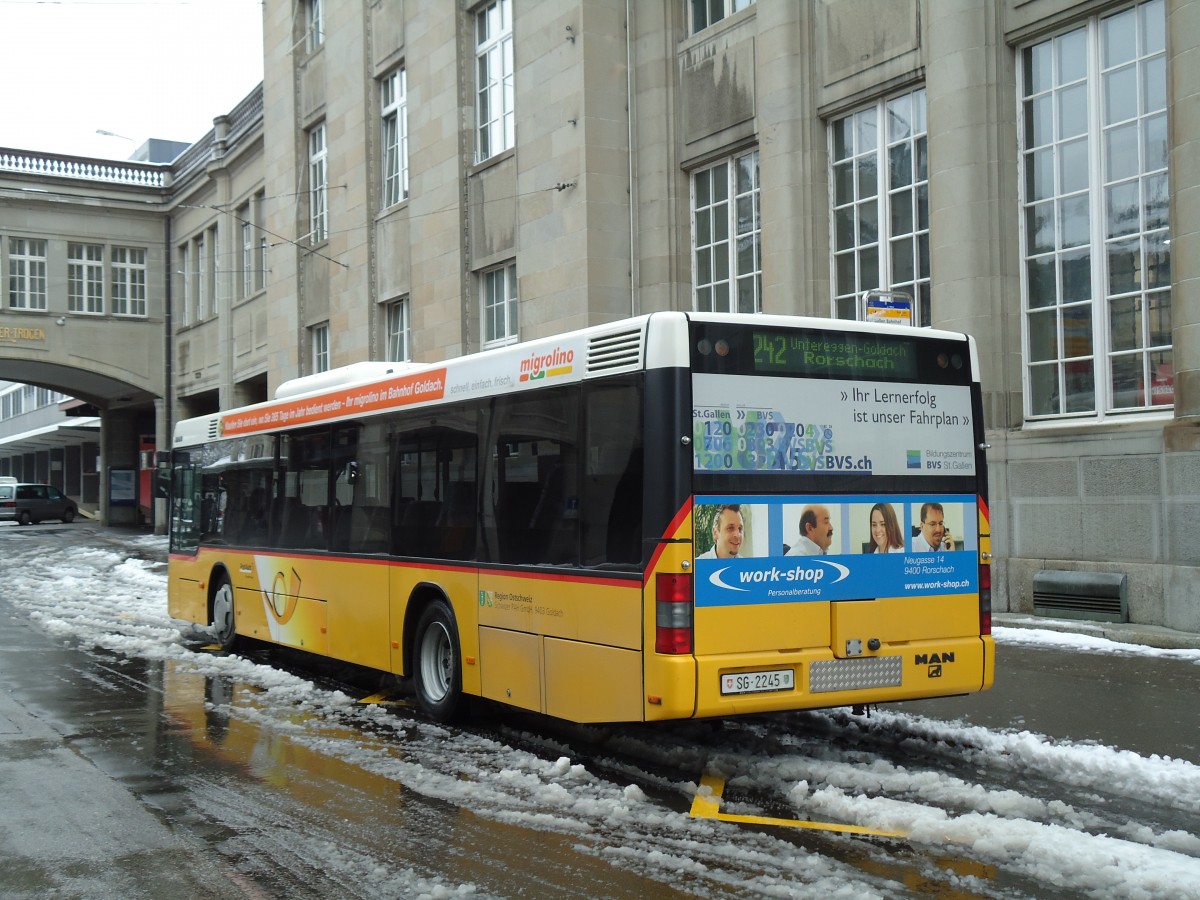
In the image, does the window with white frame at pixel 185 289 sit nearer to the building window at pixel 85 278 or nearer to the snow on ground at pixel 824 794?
the building window at pixel 85 278

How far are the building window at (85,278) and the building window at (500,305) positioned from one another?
26604mm

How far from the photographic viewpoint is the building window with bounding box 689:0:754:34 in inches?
734

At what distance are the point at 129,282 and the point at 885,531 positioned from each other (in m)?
43.1

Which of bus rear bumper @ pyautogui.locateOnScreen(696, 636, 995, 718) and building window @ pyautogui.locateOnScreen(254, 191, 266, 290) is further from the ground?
building window @ pyautogui.locateOnScreen(254, 191, 266, 290)

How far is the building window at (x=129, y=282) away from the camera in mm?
46062

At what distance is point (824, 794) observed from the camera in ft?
22.6

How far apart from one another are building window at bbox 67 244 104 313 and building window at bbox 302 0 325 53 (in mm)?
17504

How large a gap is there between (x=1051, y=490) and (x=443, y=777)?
8.66 meters

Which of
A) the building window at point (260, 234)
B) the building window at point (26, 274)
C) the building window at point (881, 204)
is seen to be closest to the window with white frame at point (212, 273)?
the building window at point (260, 234)

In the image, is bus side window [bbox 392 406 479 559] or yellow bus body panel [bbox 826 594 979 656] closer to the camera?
yellow bus body panel [bbox 826 594 979 656]

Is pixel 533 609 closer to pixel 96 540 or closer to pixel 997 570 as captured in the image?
pixel 997 570

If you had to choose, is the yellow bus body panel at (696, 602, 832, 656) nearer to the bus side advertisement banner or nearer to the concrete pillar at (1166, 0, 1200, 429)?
the bus side advertisement banner

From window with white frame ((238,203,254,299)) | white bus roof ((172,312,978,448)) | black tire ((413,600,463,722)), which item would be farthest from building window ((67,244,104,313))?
black tire ((413,600,463,722))

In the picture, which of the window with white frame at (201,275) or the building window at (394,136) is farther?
the window with white frame at (201,275)
